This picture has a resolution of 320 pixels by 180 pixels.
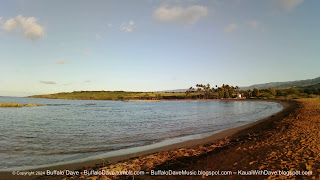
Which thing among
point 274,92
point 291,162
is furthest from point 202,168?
point 274,92

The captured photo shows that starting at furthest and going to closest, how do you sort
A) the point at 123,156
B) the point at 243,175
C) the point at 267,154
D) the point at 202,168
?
the point at 123,156 → the point at 267,154 → the point at 202,168 → the point at 243,175

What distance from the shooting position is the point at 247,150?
43.2ft

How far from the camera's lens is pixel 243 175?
883 cm

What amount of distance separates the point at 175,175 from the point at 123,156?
607 centimetres

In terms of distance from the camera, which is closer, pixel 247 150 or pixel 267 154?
pixel 267 154

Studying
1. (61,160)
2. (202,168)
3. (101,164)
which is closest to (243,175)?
(202,168)

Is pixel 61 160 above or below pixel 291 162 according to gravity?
below

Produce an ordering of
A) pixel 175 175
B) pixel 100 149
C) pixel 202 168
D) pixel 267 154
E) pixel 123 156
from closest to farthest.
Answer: pixel 175 175 < pixel 202 168 < pixel 267 154 < pixel 123 156 < pixel 100 149

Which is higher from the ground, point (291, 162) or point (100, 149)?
point (291, 162)

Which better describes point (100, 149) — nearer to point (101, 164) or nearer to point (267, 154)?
point (101, 164)

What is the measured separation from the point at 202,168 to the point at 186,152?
390cm

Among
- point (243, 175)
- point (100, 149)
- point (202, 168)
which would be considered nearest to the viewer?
point (243, 175)

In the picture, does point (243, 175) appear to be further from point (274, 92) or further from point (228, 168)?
point (274, 92)

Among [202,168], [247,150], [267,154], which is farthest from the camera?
[247,150]
